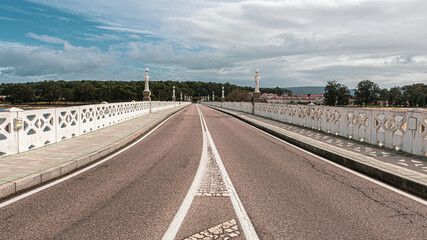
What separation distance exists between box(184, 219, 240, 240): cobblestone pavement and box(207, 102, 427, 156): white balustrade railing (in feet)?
22.7

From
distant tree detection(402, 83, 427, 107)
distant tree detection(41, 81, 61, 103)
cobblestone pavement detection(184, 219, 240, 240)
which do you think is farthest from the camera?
distant tree detection(402, 83, 427, 107)

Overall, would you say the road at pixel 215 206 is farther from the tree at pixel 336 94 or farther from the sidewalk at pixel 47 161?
the tree at pixel 336 94

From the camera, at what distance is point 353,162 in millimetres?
7473

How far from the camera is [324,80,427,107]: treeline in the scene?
159 meters

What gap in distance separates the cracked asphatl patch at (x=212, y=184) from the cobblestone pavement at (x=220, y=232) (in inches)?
51.1

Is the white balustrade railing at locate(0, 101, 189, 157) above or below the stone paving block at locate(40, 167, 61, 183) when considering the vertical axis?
above

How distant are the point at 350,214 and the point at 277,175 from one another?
2.36 m

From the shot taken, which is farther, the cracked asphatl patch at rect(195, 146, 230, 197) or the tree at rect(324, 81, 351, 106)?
the tree at rect(324, 81, 351, 106)

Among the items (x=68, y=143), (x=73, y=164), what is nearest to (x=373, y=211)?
(x=73, y=164)

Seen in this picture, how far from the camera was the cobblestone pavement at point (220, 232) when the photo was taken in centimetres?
347

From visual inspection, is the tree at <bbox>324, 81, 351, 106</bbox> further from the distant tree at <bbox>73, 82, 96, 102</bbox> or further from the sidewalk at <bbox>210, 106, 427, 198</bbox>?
the sidewalk at <bbox>210, 106, 427, 198</bbox>

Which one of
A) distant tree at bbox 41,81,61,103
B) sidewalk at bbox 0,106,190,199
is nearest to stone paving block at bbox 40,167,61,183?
sidewalk at bbox 0,106,190,199

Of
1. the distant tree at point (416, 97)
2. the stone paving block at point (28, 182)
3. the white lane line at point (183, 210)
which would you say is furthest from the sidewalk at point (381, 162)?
the distant tree at point (416, 97)

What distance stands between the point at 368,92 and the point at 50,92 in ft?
549
